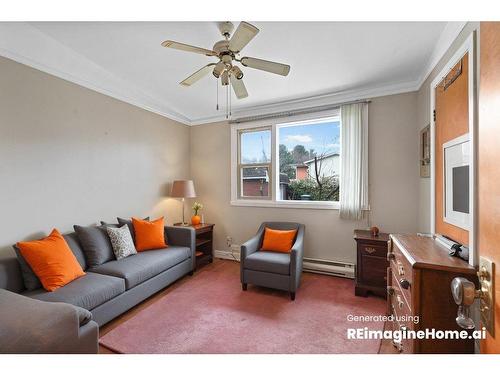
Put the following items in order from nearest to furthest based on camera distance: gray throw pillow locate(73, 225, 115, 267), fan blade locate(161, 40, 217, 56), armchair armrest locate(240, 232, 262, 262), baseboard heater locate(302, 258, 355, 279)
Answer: fan blade locate(161, 40, 217, 56) → gray throw pillow locate(73, 225, 115, 267) → armchair armrest locate(240, 232, 262, 262) → baseboard heater locate(302, 258, 355, 279)

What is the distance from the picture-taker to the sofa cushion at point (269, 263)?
2539mm

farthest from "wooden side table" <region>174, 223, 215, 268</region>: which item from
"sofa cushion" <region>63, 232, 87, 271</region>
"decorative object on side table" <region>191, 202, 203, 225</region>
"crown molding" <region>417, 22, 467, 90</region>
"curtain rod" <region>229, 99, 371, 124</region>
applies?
"crown molding" <region>417, 22, 467, 90</region>

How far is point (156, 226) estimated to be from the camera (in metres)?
3.02

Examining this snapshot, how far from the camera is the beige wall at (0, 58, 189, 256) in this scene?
2.06m

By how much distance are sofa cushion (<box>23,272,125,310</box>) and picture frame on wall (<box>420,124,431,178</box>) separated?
10.5 ft

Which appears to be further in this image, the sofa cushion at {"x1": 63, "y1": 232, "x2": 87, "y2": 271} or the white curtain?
the white curtain

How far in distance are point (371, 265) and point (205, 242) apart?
2.40m

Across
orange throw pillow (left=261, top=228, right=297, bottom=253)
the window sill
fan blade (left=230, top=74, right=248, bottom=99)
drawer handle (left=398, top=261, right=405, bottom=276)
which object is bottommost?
orange throw pillow (left=261, top=228, right=297, bottom=253)

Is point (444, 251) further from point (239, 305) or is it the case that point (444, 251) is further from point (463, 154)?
point (239, 305)

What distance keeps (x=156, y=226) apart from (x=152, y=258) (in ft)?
1.72

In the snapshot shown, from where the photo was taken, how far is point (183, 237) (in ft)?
10.5

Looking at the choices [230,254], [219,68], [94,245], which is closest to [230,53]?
[219,68]

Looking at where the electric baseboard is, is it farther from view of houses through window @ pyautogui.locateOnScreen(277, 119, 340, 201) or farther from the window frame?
Answer: view of houses through window @ pyautogui.locateOnScreen(277, 119, 340, 201)
